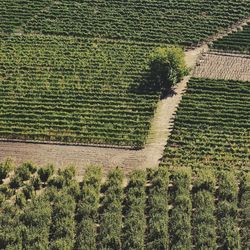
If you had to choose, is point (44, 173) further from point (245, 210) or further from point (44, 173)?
point (245, 210)

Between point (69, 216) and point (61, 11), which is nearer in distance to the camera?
point (69, 216)

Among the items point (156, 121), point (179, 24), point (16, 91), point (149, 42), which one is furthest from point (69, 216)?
point (179, 24)

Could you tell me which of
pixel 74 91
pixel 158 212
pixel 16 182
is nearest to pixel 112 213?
pixel 158 212

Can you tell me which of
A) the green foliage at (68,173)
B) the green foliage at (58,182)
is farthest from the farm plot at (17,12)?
the green foliage at (58,182)

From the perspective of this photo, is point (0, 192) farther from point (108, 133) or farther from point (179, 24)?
point (179, 24)

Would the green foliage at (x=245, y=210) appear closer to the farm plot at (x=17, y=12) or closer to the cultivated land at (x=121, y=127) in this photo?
the cultivated land at (x=121, y=127)

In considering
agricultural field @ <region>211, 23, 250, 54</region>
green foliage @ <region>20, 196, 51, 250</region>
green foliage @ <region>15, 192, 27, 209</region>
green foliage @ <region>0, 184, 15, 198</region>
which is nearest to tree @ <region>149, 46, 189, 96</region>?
agricultural field @ <region>211, 23, 250, 54</region>
